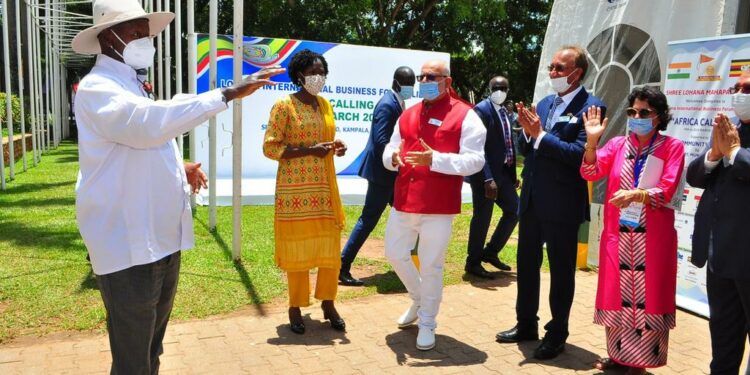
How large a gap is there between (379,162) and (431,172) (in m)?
1.51

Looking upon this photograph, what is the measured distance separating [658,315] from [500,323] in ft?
4.66

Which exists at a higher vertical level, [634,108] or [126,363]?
[634,108]

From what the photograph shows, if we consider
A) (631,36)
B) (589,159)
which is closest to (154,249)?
(589,159)

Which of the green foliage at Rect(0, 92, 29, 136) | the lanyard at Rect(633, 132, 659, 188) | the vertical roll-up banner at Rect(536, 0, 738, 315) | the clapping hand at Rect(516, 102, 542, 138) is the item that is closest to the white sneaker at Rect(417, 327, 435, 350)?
the clapping hand at Rect(516, 102, 542, 138)

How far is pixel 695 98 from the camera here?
5184 millimetres

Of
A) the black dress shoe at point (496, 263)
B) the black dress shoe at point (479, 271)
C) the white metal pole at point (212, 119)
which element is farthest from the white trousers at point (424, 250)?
the white metal pole at point (212, 119)

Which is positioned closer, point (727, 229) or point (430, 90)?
point (727, 229)

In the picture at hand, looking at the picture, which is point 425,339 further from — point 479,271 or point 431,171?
point 479,271

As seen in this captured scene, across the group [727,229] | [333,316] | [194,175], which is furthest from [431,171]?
[727,229]

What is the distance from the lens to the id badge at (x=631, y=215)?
384cm

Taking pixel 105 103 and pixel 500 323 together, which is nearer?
pixel 105 103

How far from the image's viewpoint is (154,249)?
2721 mm

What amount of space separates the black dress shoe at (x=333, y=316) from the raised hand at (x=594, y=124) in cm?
229

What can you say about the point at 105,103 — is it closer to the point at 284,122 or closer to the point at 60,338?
the point at 284,122
